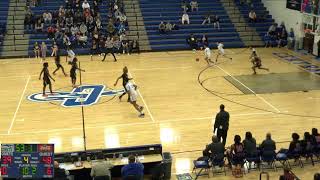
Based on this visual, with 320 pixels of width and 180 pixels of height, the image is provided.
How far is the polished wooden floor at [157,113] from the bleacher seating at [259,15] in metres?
8.82

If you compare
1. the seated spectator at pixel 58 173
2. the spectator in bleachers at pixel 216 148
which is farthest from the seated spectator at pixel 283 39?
the seated spectator at pixel 58 173

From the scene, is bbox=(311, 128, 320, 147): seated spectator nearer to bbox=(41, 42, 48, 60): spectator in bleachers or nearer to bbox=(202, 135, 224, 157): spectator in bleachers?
bbox=(202, 135, 224, 157): spectator in bleachers

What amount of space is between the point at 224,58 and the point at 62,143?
15.6 m

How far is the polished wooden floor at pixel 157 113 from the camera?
51.4ft

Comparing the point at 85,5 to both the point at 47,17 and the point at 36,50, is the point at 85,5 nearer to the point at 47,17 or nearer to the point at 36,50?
the point at 47,17

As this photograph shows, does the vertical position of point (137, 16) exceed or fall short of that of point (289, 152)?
it exceeds it

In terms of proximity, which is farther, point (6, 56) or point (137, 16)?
point (137, 16)

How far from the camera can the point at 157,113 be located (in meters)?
18.3

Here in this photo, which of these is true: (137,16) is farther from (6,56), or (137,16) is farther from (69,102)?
(69,102)

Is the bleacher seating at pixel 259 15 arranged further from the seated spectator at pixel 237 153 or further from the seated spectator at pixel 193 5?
the seated spectator at pixel 237 153

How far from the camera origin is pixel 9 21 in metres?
32.2

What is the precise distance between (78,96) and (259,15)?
759 inches

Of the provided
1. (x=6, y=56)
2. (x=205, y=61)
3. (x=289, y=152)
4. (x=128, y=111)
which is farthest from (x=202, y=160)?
(x=6, y=56)

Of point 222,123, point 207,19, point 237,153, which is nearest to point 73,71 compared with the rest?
point 222,123
